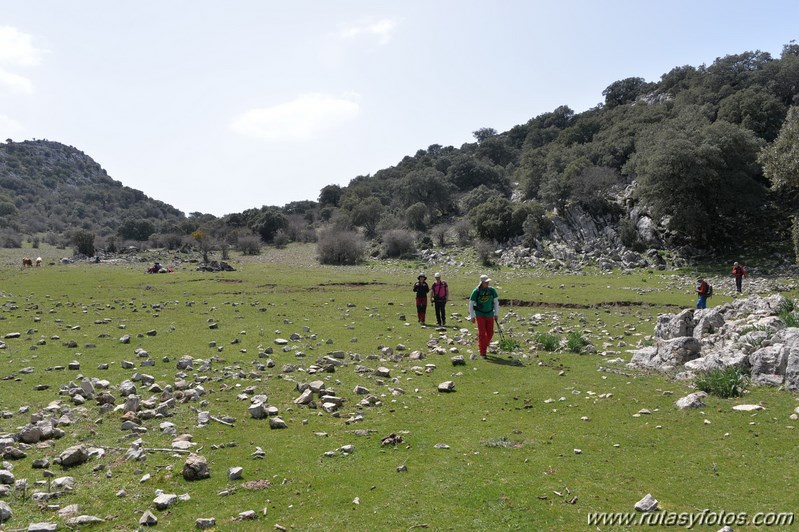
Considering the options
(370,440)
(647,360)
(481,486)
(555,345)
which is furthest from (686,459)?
(555,345)

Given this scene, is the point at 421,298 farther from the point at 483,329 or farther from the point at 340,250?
the point at 340,250

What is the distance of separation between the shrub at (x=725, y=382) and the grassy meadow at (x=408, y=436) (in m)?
0.42

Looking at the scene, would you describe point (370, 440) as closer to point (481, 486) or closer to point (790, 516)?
point (481, 486)

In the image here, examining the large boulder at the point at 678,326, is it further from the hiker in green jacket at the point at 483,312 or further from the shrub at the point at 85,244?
the shrub at the point at 85,244

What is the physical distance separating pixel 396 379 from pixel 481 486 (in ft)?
20.9

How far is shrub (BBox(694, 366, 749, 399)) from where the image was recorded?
11.1 meters

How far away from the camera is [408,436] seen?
975 centimetres

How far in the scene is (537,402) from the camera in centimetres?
1182

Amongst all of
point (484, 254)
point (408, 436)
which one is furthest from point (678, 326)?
point (484, 254)

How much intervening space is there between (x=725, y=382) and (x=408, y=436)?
7181mm

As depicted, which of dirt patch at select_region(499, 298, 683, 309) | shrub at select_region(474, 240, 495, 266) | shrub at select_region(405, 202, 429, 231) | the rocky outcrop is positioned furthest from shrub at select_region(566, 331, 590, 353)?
shrub at select_region(405, 202, 429, 231)

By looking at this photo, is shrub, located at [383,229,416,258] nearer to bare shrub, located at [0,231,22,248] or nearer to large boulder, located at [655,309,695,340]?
large boulder, located at [655,309,695,340]

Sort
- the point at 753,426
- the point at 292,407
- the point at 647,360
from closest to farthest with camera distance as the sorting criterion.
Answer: the point at 753,426
the point at 292,407
the point at 647,360

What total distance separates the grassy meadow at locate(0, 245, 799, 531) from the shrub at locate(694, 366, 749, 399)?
420 millimetres
